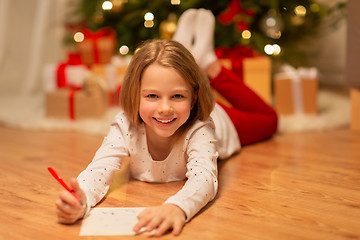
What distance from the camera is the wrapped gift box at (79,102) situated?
7.43 ft

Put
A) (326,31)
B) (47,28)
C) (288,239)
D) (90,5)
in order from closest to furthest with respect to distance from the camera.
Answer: (288,239) → (90,5) → (47,28) → (326,31)

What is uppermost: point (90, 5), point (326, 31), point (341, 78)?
point (90, 5)

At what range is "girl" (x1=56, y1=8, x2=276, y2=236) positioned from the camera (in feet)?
3.53

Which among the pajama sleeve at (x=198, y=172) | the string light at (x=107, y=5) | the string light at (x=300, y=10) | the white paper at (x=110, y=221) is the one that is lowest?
the white paper at (x=110, y=221)

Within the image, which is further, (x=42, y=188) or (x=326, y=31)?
(x=326, y=31)

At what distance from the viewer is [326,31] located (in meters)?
3.42

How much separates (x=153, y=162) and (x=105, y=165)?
0.48ft

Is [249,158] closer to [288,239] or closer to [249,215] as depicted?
[249,215]

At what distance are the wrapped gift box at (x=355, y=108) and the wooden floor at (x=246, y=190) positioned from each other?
164mm

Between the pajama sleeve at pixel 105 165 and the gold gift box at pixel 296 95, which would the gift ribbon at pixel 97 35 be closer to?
the gold gift box at pixel 296 95

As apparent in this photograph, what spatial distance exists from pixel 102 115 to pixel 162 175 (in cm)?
100

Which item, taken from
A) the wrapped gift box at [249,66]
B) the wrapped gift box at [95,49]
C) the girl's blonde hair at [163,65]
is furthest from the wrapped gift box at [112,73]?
the girl's blonde hair at [163,65]

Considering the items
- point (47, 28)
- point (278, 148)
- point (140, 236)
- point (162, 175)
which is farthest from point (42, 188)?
point (47, 28)

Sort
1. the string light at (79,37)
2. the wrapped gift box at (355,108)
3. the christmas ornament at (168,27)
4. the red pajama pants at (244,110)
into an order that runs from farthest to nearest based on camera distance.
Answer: the string light at (79,37)
the christmas ornament at (168,27)
the wrapped gift box at (355,108)
the red pajama pants at (244,110)
